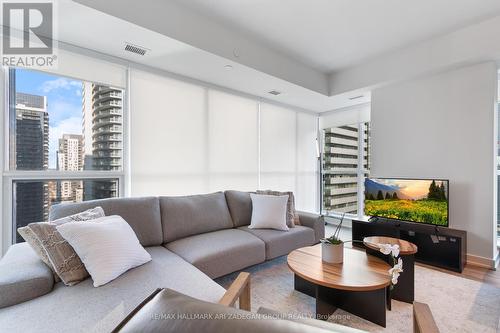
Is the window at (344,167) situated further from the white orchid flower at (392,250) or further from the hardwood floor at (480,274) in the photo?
the white orchid flower at (392,250)

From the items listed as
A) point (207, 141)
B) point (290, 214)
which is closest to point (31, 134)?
point (207, 141)

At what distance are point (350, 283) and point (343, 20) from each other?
2628 mm

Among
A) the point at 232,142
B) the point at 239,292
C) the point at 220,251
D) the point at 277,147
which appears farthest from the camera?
the point at 277,147

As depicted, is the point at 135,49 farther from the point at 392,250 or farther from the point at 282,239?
the point at 392,250

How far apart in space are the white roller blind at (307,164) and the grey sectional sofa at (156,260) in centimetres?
183

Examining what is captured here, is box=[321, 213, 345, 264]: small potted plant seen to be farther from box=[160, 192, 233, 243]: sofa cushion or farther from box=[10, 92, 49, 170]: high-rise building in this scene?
box=[10, 92, 49, 170]: high-rise building

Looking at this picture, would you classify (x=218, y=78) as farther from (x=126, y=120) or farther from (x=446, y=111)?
(x=446, y=111)

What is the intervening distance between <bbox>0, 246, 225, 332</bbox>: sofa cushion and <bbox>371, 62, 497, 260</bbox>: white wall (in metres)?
3.31

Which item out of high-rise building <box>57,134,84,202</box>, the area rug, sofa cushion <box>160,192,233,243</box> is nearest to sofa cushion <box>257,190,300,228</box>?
the area rug

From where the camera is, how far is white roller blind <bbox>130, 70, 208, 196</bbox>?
116 inches

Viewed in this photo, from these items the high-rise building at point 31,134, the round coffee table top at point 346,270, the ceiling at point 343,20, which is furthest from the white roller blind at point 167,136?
the round coffee table top at point 346,270

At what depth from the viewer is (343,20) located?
263cm

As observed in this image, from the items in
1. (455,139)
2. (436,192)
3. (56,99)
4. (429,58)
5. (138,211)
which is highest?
(429,58)

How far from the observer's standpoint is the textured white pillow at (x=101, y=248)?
1.52 metres
